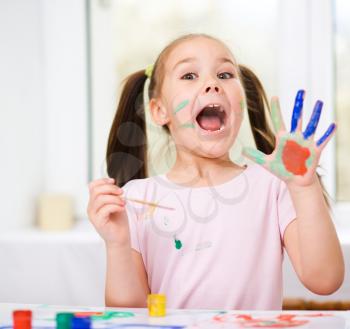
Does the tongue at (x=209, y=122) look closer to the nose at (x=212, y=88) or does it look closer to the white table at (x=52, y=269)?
the nose at (x=212, y=88)

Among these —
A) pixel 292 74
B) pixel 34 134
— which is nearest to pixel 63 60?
pixel 34 134

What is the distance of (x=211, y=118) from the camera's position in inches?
43.3

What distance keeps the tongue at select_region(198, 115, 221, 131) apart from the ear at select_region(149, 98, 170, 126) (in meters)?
0.11

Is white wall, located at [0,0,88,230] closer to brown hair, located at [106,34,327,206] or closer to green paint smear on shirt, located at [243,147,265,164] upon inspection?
brown hair, located at [106,34,327,206]

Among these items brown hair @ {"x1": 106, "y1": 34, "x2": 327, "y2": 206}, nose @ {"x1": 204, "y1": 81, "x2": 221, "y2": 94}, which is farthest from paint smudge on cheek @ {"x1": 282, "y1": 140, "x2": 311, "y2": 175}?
brown hair @ {"x1": 106, "y1": 34, "x2": 327, "y2": 206}

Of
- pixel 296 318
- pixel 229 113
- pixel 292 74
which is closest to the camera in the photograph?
pixel 296 318

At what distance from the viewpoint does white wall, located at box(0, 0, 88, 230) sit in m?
1.76

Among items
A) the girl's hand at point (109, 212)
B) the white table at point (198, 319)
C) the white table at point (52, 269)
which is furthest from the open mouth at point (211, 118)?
the white table at point (52, 269)

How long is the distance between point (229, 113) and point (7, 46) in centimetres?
84

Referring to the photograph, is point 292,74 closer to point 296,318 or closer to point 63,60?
point 63,60

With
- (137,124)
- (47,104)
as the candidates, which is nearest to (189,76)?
(137,124)

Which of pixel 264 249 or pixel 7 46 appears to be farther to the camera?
pixel 7 46

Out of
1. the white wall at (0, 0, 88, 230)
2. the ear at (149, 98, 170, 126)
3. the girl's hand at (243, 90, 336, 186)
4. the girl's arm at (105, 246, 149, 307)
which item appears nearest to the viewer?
the girl's hand at (243, 90, 336, 186)

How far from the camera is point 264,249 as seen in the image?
111 centimetres
